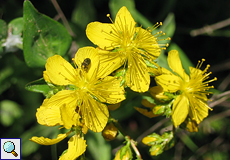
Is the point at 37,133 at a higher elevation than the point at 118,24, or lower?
lower

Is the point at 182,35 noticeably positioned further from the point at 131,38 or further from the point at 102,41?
the point at 102,41

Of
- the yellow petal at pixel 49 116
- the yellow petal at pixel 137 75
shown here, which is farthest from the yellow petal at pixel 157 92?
the yellow petal at pixel 49 116

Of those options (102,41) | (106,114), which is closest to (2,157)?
(106,114)

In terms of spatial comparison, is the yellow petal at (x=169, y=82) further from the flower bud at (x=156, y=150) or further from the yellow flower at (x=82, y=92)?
the flower bud at (x=156, y=150)

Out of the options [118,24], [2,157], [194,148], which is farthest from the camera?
[194,148]

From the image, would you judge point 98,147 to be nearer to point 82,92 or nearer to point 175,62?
point 82,92

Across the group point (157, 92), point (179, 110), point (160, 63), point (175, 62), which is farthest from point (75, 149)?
point (160, 63)
